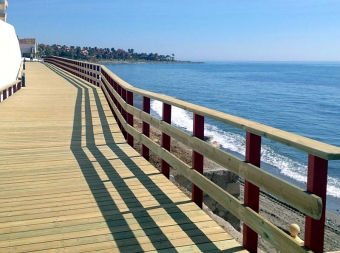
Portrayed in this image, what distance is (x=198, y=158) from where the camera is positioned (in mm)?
4695

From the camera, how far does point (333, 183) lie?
1520 cm

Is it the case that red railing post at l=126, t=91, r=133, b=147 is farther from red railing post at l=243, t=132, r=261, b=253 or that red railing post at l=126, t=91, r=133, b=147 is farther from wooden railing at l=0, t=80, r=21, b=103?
wooden railing at l=0, t=80, r=21, b=103

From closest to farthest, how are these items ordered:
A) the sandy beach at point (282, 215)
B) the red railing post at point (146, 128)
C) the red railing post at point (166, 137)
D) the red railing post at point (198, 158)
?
the red railing post at point (198, 158)
the red railing post at point (166, 137)
the red railing post at point (146, 128)
the sandy beach at point (282, 215)

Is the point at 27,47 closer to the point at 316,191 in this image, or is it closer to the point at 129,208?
the point at 129,208

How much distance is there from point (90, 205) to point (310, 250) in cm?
255

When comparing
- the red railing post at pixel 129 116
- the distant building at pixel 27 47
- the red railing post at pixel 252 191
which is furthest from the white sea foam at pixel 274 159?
the distant building at pixel 27 47

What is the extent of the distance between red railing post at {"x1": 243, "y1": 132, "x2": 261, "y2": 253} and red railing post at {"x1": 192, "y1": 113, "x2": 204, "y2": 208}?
3.51 ft

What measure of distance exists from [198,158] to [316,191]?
2070 mm

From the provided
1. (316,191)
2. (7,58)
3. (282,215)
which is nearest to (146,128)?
(316,191)

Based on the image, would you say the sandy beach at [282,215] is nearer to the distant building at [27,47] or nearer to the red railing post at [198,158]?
the red railing post at [198,158]

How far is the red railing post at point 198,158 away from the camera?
4574 mm

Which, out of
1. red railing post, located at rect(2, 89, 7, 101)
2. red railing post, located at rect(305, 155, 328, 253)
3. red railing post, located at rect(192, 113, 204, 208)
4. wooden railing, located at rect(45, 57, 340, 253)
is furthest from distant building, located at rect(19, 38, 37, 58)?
red railing post, located at rect(305, 155, 328, 253)

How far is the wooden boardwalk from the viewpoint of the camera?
3748mm

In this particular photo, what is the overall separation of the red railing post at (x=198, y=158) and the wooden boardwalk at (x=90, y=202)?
0.36 feet
